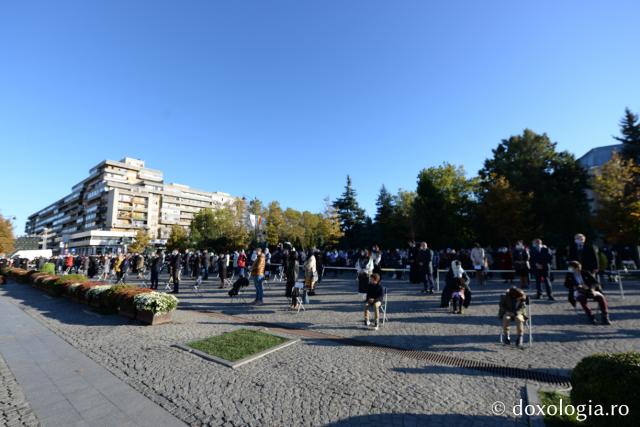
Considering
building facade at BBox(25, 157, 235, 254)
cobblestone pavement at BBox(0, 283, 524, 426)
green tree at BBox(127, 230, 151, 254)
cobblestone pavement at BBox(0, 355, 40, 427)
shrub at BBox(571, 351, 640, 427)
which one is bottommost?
cobblestone pavement at BBox(0, 355, 40, 427)

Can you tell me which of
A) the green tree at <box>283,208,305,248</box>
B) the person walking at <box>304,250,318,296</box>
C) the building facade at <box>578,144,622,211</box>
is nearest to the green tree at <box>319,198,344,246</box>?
the green tree at <box>283,208,305,248</box>

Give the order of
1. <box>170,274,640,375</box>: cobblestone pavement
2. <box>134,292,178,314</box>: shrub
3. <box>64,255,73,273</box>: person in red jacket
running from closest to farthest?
<box>170,274,640,375</box>: cobblestone pavement, <box>134,292,178,314</box>: shrub, <box>64,255,73,273</box>: person in red jacket

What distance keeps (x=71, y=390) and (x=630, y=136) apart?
51436mm

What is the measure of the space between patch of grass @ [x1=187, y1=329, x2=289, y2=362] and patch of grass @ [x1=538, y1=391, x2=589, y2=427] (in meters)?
4.93

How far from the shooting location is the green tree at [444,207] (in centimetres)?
3559

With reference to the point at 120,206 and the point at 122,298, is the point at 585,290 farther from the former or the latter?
the point at 120,206

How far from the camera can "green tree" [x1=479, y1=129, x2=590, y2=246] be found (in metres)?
31.1

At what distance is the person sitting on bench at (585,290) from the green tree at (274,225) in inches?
1600

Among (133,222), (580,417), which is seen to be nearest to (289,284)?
(580,417)

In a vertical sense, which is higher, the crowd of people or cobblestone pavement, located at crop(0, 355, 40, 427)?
the crowd of people

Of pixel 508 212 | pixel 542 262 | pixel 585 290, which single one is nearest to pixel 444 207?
pixel 508 212

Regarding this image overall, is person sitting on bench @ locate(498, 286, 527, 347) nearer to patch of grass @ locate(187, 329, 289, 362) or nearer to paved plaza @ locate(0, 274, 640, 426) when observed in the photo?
paved plaza @ locate(0, 274, 640, 426)

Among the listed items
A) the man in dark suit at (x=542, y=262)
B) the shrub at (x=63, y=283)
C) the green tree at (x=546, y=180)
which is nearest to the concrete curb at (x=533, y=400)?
the man in dark suit at (x=542, y=262)

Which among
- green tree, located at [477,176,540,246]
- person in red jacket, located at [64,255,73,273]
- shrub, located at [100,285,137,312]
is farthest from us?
green tree, located at [477,176,540,246]
